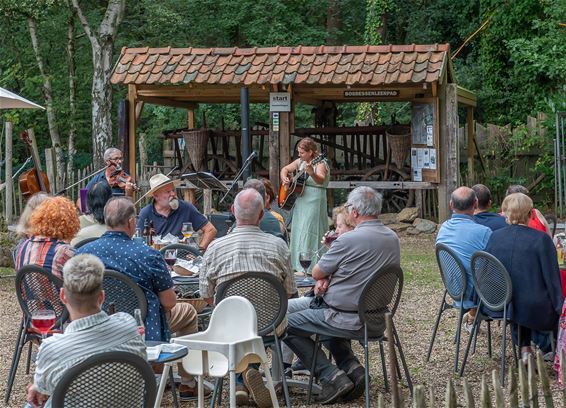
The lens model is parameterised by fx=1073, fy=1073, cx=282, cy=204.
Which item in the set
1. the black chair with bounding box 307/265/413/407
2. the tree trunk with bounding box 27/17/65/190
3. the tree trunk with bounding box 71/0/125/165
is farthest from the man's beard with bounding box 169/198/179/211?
the tree trunk with bounding box 27/17/65/190

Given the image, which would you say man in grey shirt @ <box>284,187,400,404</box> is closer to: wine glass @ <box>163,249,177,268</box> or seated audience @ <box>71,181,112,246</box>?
wine glass @ <box>163,249,177,268</box>

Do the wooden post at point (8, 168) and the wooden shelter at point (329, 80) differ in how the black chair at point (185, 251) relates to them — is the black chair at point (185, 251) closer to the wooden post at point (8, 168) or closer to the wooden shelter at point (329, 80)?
the wooden shelter at point (329, 80)

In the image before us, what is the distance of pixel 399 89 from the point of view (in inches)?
657

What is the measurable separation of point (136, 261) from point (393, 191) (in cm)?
1466

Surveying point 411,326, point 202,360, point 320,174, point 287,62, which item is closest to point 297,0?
point 287,62

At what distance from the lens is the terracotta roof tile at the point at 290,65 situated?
1611cm

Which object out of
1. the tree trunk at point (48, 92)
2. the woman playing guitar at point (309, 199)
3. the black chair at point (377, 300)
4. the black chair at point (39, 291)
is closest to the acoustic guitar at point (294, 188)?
the woman playing guitar at point (309, 199)

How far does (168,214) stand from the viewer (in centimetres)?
916

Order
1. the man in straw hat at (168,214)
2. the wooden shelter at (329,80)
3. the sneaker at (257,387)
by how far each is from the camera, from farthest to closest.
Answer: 1. the wooden shelter at (329,80)
2. the man in straw hat at (168,214)
3. the sneaker at (257,387)

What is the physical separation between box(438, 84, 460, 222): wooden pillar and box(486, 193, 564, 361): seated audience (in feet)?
30.0

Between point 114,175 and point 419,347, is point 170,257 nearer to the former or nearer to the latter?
point 419,347

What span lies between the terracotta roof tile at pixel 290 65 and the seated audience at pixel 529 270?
858cm

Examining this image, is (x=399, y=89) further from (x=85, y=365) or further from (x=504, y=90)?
(x=85, y=365)

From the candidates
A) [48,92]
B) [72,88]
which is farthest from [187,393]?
[72,88]
